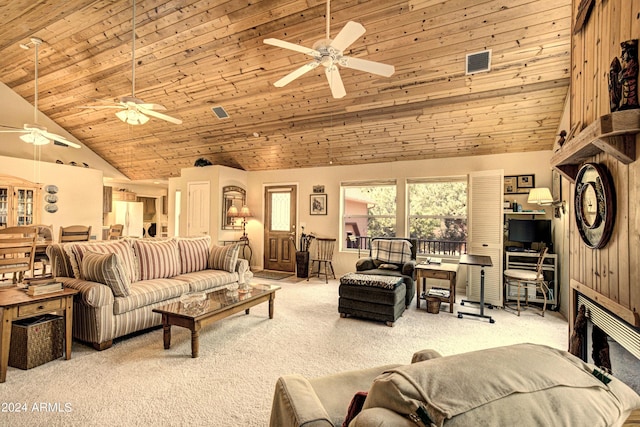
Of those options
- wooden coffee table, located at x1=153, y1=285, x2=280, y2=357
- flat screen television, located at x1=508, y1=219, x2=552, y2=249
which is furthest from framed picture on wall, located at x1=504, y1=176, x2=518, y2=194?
wooden coffee table, located at x1=153, y1=285, x2=280, y2=357

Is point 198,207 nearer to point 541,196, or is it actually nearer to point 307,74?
point 307,74

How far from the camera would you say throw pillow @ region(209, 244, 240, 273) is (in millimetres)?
4441

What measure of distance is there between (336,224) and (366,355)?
12.7ft

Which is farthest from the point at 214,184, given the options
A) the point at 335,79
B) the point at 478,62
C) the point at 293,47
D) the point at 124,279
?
the point at 478,62

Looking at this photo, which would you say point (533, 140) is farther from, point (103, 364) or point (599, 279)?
point (103, 364)

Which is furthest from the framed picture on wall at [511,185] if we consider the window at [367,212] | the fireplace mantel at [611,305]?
the fireplace mantel at [611,305]

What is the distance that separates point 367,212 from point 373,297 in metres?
2.93

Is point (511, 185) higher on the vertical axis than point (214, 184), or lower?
lower

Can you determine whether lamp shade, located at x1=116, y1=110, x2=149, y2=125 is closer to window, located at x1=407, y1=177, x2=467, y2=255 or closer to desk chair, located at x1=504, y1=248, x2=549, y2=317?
window, located at x1=407, y1=177, x2=467, y2=255

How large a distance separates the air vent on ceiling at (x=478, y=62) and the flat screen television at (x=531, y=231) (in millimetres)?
2405

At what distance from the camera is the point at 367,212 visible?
650cm

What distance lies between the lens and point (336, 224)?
6.61 m

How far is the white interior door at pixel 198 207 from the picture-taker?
7000 mm

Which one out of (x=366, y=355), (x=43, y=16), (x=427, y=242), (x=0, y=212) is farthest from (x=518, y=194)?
(x=0, y=212)
